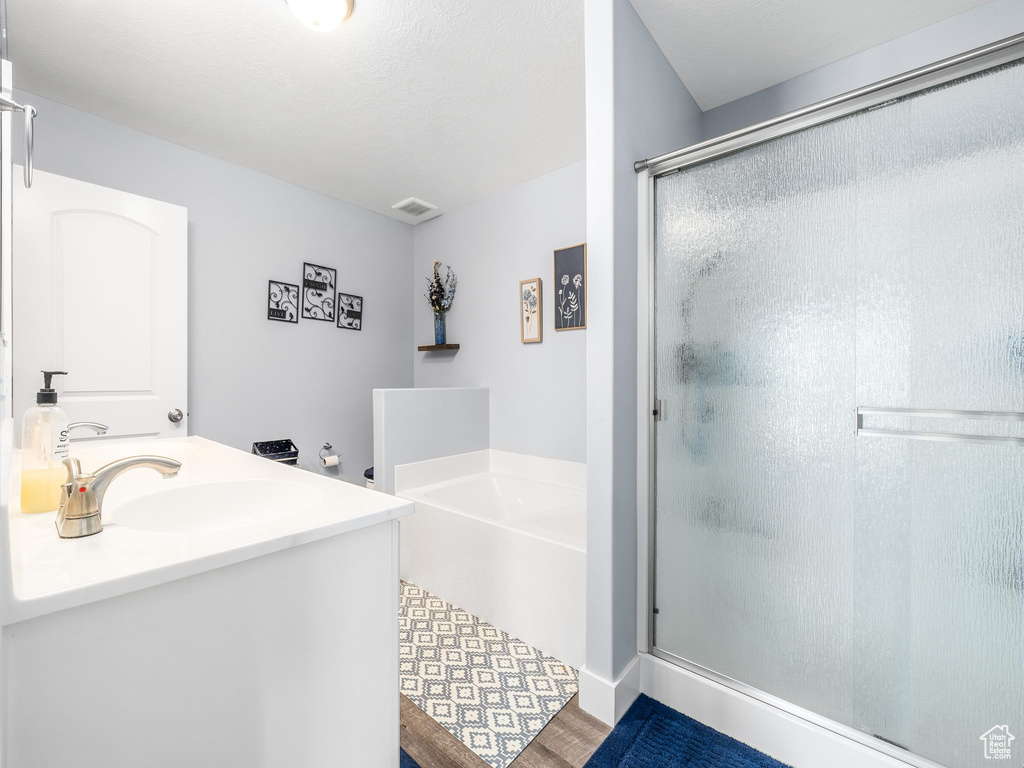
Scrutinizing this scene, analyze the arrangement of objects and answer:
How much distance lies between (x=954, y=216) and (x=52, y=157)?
3.32 metres

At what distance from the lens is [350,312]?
3.15 meters

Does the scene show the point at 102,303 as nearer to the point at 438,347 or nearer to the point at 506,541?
the point at 438,347

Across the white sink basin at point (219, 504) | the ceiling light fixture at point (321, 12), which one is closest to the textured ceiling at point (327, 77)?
the ceiling light fixture at point (321, 12)

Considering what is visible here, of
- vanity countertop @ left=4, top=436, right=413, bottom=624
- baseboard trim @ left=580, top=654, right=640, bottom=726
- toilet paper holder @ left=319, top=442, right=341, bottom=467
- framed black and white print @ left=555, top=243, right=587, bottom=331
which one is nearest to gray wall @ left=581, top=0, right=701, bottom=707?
baseboard trim @ left=580, top=654, right=640, bottom=726

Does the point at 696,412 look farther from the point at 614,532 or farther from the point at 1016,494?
the point at 1016,494

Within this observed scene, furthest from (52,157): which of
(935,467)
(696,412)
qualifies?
(935,467)

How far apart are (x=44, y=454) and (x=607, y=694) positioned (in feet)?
5.16

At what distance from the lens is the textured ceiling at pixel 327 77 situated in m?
1.57

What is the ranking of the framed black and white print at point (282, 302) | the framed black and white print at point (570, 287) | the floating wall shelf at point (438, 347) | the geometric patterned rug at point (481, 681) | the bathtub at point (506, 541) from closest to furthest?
the geometric patterned rug at point (481, 681)
the bathtub at point (506, 541)
the framed black and white print at point (570, 287)
the framed black and white print at point (282, 302)
the floating wall shelf at point (438, 347)

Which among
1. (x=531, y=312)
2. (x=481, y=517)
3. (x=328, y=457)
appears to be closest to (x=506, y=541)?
(x=481, y=517)

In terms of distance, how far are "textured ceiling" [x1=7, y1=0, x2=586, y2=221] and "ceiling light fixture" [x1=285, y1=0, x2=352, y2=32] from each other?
74 millimetres

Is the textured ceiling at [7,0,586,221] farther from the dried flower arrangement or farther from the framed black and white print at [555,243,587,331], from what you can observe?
the dried flower arrangement

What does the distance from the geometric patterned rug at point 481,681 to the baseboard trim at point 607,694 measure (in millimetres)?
108

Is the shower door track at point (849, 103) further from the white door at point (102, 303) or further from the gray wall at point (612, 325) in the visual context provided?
the white door at point (102, 303)
